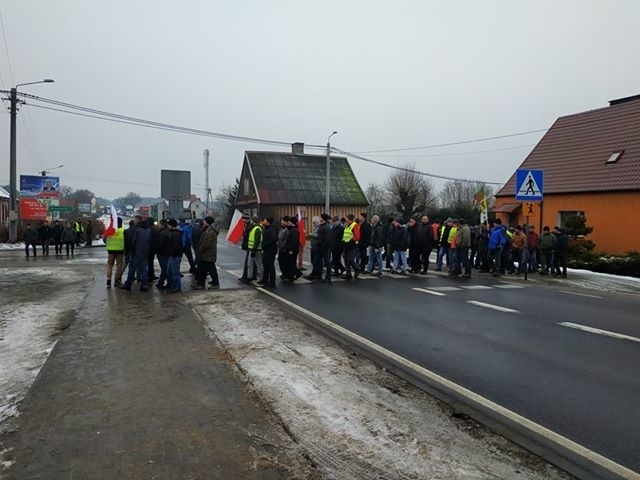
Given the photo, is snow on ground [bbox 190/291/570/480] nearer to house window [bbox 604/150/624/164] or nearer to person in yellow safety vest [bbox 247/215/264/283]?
person in yellow safety vest [bbox 247/215/264/283]

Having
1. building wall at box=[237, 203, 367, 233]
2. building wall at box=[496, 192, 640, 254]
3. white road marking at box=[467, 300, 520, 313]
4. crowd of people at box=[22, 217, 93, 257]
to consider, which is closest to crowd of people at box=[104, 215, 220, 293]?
white road marking at box=[467, 300, 520, 313]

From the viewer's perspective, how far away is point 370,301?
10445mm

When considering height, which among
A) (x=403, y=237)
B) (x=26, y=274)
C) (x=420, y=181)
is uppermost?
(x=420, y=181)

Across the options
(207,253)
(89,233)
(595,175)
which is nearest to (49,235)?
(89,233)

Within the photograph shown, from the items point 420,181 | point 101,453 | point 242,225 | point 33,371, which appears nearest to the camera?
point 101,453

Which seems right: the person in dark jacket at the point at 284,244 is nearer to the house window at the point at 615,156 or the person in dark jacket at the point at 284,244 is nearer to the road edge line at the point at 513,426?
the road edge line at the point at 513,426

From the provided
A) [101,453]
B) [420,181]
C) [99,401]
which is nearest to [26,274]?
[99,401]

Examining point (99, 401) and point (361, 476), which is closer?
point (361, 476)

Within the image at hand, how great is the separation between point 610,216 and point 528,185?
865 centimetres

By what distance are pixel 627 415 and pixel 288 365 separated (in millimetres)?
3452

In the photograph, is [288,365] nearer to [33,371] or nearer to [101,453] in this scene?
[101,453]

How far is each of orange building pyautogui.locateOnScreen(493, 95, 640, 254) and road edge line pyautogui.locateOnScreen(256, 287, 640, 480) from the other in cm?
1745

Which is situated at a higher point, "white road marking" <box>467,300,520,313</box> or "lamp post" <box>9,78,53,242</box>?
"lamp post" <box>9,78,53,242</box>

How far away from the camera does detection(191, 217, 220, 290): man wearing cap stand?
12086mm
